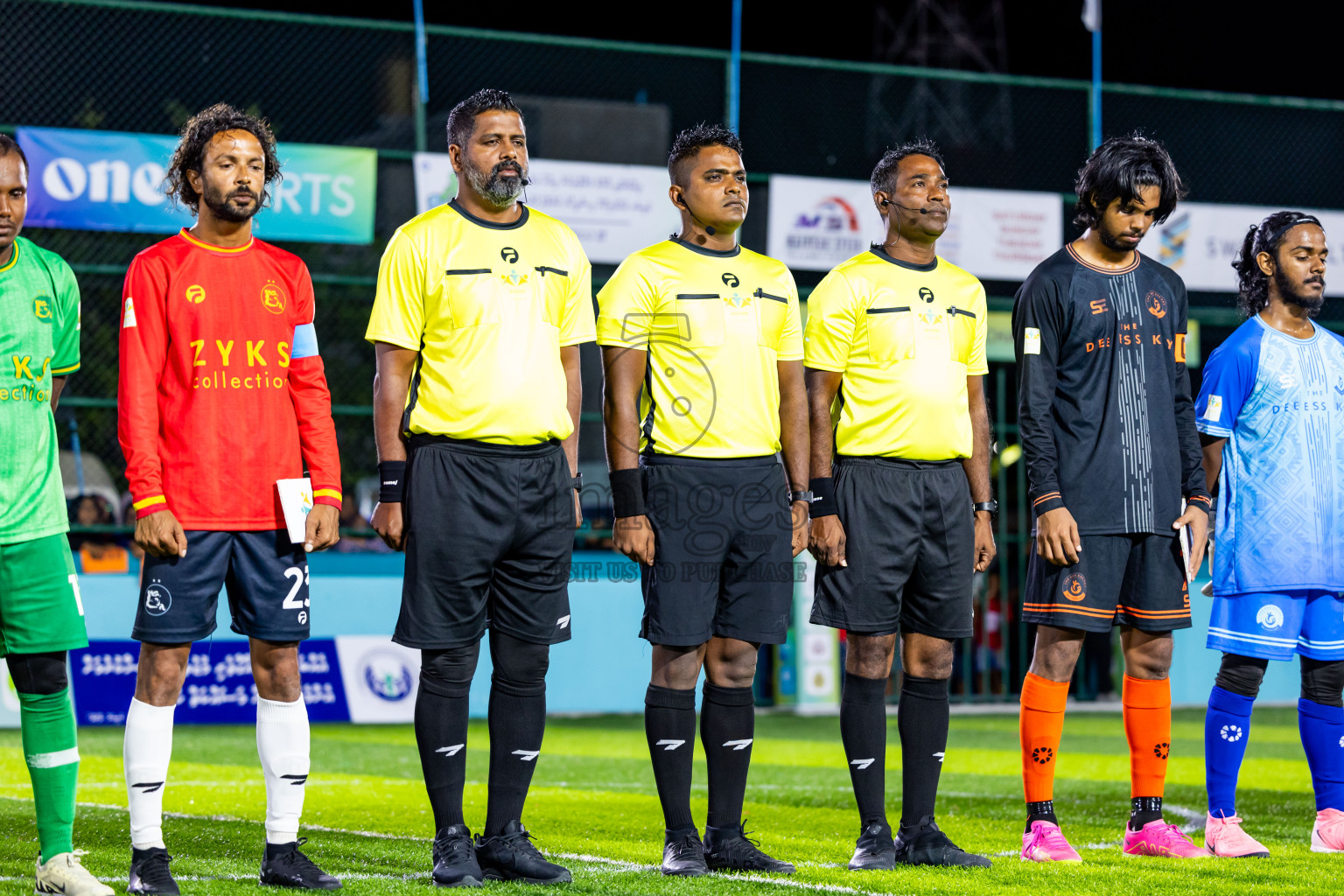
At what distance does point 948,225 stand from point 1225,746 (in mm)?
8094

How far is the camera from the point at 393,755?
9.10 metres

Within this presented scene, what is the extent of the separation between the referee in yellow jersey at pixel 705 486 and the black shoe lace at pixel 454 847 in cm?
65

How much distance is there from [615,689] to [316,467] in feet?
25.1

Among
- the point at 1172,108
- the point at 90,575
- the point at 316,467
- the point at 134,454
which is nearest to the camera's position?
the point at 134,454

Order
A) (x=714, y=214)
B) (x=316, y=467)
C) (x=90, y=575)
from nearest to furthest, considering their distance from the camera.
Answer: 1. (x=316, y=467)
2. (x=714, y=214)
3. (x=90, y=575)

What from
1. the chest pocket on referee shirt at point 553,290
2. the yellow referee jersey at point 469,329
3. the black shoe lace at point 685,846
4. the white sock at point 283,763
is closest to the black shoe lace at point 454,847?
the white sock at point 283,763

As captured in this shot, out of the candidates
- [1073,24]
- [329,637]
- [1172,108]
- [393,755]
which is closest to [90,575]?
[329,637]

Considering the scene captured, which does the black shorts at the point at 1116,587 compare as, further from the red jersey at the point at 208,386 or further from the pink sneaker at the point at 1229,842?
the red jersey at the point at 208,386

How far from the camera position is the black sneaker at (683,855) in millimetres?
4555

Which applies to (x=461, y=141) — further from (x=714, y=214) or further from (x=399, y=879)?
(x=399, y=879)

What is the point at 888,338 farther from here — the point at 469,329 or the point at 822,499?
the point at 469,329

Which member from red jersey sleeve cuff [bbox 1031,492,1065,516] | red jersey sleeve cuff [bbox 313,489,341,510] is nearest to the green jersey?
red jersey sleeve cuff [bbox 313,489,341,510]

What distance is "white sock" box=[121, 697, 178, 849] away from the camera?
4.18m

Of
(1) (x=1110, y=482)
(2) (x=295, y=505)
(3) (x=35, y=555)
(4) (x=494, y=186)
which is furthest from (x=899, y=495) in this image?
(3) (x=35, y=555)
